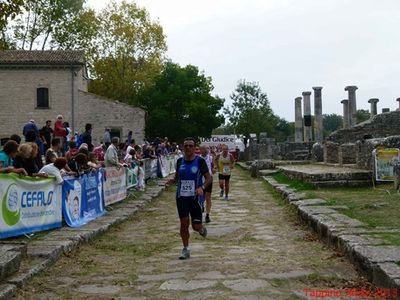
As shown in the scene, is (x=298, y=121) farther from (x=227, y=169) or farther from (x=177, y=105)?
(x=227, y=169)

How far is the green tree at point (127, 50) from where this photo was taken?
4694 cm

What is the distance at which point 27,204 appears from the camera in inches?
332

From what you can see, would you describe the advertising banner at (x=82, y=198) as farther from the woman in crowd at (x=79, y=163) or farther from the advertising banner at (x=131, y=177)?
the advertising banner at (x=131, y=177)

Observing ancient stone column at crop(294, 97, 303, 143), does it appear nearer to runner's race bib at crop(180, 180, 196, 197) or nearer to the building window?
the building window

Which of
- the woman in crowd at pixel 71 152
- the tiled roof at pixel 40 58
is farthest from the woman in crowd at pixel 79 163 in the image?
the tiled roof at pixel 40 58

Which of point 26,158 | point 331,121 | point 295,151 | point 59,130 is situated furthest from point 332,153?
point 331,121

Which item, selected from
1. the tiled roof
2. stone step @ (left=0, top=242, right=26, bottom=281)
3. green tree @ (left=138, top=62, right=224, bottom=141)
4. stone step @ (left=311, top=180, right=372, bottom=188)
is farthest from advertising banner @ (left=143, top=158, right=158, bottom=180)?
green tree @ (left=138, top=62, right=224, bottom=141)

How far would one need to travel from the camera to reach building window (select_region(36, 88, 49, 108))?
1534 inches

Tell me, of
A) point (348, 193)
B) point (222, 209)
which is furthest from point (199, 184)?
point (348, 193)

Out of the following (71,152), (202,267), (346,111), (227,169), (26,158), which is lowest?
(202,267)

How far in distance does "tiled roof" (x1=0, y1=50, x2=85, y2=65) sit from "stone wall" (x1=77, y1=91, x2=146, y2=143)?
260cm

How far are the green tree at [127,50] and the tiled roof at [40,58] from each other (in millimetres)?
8102

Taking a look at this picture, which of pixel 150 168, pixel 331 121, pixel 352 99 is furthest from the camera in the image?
pixel 331 121

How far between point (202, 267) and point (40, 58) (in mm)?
34618
